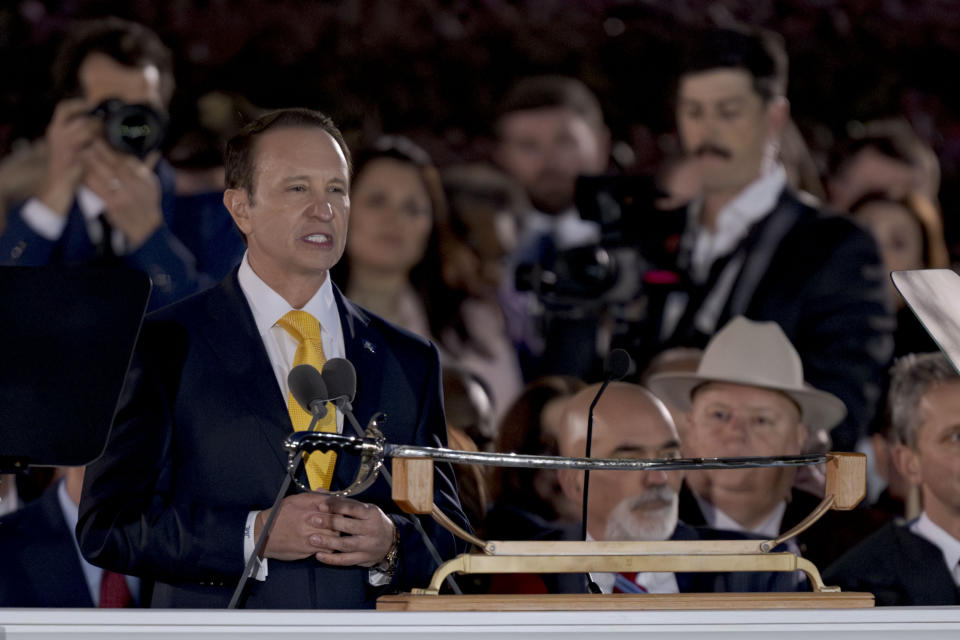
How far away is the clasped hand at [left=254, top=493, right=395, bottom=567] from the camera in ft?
5.56

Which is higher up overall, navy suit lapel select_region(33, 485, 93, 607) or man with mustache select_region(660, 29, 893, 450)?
man with mustache select_region(660, 29, 893, 450)

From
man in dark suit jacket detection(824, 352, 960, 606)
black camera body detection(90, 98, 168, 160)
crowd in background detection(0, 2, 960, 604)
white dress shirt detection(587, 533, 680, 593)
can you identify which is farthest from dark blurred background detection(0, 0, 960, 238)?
white dress shirt detection(587, 533, 680, 593)

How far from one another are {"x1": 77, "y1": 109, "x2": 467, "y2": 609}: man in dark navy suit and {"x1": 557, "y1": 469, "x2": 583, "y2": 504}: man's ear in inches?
37.5

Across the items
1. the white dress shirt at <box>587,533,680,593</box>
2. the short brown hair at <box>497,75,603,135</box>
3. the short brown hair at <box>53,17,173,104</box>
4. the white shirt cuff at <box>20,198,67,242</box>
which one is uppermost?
the short brown hair at <box>53,17,173,104</box>

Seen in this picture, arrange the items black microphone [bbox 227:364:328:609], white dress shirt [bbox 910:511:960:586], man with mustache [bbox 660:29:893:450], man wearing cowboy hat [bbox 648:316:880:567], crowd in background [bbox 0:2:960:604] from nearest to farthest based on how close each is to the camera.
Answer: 1. black microphone [bbox 227:364:328:609]
2. white dress shirt [bbox 910:511:960:586]
3. man wearing cowboy hat [bbox 648:316:880:567]
4. crowd in background [bbox 0:2:960:604]
5. man with mustache [bbox 660:29:893:450]

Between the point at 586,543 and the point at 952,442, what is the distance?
179 cm

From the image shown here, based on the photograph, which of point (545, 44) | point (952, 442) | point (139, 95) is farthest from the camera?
point (545, 44)

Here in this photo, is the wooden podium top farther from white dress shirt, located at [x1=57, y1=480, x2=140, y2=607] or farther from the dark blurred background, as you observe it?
the dark blurred background

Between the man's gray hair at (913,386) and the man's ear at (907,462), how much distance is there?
0.06 feet

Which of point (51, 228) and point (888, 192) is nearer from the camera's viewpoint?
point (51, 228)

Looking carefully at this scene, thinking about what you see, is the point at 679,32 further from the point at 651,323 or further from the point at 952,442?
the point at 952,442

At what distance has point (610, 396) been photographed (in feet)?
9.23

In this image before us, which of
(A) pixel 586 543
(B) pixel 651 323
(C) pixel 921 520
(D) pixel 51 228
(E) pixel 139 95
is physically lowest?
(C) pixel 921 520

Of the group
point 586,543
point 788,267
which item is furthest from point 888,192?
point 586,543
